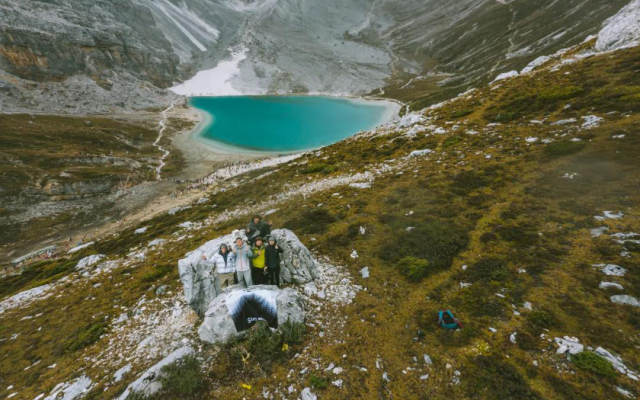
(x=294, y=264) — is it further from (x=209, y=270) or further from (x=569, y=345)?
(x=569, y=345)

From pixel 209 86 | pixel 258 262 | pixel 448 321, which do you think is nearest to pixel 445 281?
pixel 448 321

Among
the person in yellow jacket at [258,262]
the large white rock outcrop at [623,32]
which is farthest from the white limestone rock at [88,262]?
the large white rock outcrop at [623,32]

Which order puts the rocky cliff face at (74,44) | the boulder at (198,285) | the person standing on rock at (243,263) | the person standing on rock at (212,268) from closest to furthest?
1. the person standing on rock at (243,263)
2. the boulder at (198,285)
3. the person standing on rock at (212,268)
4. the rocky cliff face at (74,44)

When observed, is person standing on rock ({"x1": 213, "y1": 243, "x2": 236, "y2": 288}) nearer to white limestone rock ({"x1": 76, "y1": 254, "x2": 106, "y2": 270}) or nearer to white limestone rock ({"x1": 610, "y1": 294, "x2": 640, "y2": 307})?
white limestone rock ({"x1": 610, "y1": 294, "x2": 640, "y2": 307})

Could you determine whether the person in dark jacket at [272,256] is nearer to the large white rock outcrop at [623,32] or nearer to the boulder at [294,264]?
the boulder at [294,264]

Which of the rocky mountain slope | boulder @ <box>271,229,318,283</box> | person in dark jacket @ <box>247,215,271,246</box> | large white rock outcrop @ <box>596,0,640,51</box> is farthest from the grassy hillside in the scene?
the rocky mountain slope

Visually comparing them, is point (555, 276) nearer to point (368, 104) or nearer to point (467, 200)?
point (467, 200)

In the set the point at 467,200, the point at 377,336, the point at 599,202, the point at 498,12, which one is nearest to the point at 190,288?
the point at 377,336
